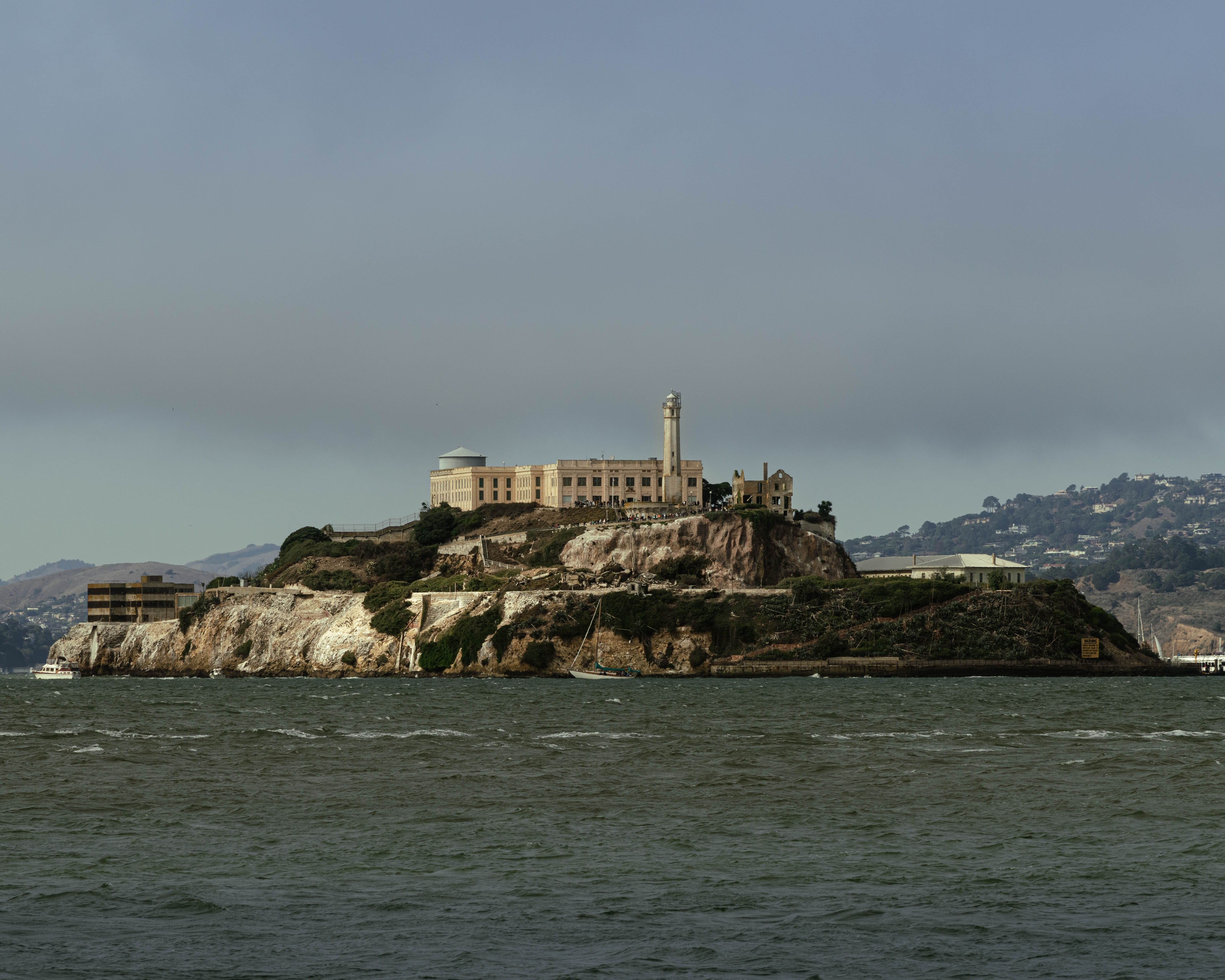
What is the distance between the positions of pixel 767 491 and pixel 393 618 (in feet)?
171

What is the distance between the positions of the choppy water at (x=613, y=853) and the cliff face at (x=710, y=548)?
10235cm

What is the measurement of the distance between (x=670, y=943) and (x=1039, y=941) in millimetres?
5931

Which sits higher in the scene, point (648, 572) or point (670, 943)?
point (648, 572)

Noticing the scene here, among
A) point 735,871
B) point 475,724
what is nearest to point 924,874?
point 735,871

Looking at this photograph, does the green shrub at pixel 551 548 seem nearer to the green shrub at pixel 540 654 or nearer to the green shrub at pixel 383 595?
the green shrub at pixel 383 595

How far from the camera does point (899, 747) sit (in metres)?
58.8

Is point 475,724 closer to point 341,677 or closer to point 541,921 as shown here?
point 541,921

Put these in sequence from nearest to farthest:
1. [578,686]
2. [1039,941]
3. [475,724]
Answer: [1039,941], [475,724], [578,686]

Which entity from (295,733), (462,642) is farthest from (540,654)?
(295,733)

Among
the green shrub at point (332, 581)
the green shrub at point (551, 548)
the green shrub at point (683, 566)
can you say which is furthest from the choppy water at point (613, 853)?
the green shrub at point (332, 581)

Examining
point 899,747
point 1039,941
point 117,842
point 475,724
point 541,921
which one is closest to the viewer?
point 1039,941

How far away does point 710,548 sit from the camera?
17325 centimetres

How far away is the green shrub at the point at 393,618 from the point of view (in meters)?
166

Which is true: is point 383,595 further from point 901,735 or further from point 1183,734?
point 1183,734
